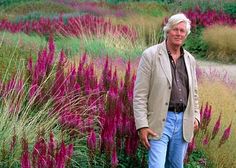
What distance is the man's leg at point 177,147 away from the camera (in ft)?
14.3

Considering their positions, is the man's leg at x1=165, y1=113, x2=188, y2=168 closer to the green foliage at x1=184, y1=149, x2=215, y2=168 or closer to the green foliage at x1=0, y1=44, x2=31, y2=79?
the green foliage at x1=184, y1=149, x2=215, y2=168

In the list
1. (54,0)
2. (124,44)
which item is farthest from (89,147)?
(54,0)

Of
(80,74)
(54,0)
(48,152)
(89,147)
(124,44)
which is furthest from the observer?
(54,0)

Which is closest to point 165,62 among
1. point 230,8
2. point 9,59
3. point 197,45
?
point 9,59

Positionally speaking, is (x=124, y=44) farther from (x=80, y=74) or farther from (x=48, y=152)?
(x=48, y=152)

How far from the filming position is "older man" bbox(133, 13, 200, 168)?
4.26 metres

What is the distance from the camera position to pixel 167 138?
4348mm

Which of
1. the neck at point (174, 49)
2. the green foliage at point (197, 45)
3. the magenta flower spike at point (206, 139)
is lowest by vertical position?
the green foliage at point (197, 45)

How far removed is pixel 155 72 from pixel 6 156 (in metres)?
1.35

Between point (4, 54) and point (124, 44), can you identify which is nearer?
point (4, 54)

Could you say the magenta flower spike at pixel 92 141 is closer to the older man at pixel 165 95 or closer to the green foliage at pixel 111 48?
the older man at pixel 165 95

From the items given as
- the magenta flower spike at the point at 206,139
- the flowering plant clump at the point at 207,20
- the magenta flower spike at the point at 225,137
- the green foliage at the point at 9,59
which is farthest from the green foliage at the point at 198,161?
the flowering plant clump at the point at 207,20

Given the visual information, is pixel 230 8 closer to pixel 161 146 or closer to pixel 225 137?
pixel 225 137

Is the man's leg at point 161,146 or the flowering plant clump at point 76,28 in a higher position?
the man's leg at point 161,146
